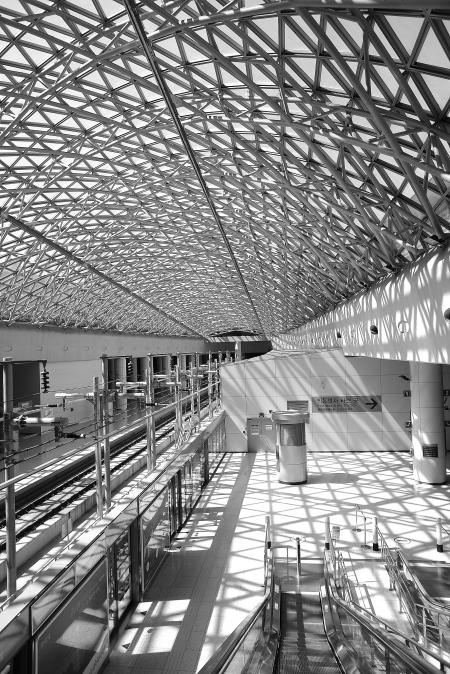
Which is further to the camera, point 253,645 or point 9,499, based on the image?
point 253,645

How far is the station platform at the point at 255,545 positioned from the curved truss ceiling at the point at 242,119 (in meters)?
9.37

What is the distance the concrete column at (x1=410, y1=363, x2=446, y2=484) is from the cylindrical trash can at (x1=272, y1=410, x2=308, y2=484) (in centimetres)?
520

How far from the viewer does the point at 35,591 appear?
727 cm

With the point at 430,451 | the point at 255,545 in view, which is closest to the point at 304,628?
the point at 255,545

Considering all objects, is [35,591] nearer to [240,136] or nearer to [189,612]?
[189,612]

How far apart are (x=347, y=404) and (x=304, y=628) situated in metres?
20.4

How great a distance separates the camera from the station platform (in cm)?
1108

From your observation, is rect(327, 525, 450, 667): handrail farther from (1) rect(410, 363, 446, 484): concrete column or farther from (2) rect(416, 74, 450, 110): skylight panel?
(2) rect(416, 74, 450, 110): skylight panel

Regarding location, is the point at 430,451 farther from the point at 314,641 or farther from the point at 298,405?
the point at 314,641

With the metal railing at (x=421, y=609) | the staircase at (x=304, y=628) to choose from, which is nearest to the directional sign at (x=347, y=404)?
the staircase at (x=304, y=628)

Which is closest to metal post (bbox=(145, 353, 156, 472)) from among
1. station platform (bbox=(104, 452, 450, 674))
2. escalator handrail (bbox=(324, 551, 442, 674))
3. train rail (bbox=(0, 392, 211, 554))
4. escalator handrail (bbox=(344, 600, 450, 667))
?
train rail (bbox=(0, 392, 211, 554))

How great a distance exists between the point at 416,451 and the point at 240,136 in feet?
53.5

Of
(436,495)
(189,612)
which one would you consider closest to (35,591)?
(189,612)

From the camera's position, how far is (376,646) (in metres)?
7.34
